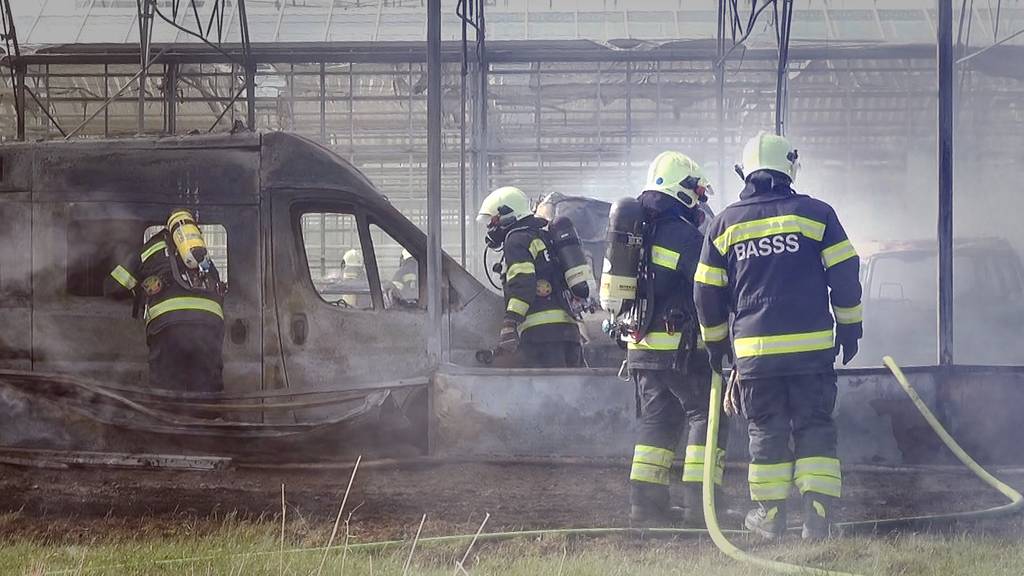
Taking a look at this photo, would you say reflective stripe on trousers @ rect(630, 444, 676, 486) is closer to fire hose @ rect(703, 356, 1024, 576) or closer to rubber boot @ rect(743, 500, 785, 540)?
fire hose @ rect(703, 356, 1024, 576)

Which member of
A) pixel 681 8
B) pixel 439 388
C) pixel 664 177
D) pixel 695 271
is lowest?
pixel 439 388

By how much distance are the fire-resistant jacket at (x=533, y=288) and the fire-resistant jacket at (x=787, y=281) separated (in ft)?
8.63

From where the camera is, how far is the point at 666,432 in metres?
5.68

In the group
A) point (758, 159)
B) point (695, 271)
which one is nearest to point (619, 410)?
point (695, 271)

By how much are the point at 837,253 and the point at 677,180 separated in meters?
1.01

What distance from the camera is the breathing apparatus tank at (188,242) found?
767cm

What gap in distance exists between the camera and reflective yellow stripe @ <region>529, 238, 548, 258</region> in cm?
788

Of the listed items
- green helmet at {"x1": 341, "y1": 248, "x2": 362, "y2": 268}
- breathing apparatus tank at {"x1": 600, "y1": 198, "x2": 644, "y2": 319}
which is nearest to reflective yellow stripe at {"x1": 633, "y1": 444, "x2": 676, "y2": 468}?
breathing apparatus tank at {"x1": 600, "y1": 198, "x2": 644, "y2": 319}

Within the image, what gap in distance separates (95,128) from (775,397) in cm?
2284

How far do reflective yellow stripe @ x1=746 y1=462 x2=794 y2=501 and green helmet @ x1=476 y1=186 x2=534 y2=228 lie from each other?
3.40 metres

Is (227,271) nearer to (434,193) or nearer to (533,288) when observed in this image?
(434,193)

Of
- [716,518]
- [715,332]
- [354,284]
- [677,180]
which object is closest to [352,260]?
[354,284]

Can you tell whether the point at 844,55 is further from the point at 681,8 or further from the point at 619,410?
the point at 619,410

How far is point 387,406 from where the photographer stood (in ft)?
23.5
